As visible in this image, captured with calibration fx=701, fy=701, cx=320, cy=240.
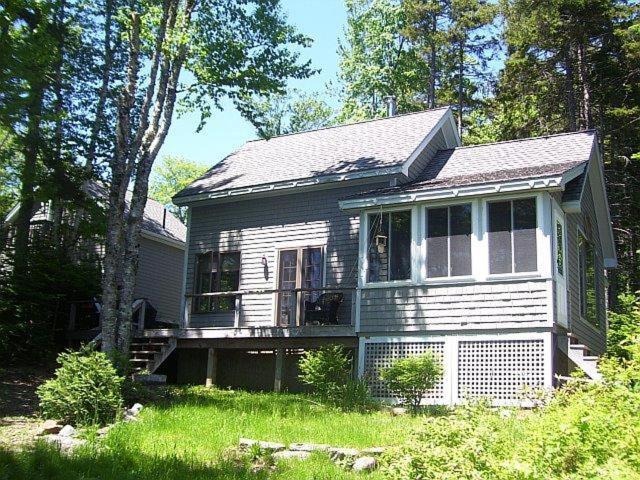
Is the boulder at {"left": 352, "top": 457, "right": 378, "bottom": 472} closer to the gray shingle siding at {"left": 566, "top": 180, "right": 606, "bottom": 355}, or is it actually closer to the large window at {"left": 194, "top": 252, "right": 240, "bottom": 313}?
the gray shingle siding at {"left": 566, "top": 180, "right": 606, "bottom": 355}

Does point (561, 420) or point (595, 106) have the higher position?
point (595, 106)

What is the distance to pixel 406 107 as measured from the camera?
33.5 m

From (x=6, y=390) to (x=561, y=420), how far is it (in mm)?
10938

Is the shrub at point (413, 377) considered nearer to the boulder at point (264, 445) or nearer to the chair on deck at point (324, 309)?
the chair on deck at point (324, 309)

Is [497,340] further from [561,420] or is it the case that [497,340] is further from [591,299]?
[561,420]

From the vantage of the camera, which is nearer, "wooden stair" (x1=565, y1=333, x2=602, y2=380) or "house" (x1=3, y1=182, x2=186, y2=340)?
"wooden stair" (x1=565, y1=333, x2=602, y2=380)

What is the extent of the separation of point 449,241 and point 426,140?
13.1ft

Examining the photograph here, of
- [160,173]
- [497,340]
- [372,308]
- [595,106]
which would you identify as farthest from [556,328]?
[160,173]

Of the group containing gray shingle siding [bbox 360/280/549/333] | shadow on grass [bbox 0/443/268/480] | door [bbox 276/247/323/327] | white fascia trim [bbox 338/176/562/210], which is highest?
white fascia trim [bbox 338/176/562/210]

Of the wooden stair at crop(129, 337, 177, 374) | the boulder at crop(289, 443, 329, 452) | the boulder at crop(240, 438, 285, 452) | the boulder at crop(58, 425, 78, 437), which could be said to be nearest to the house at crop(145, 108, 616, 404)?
the wooden stair at crop(129, 337, 177, 374)

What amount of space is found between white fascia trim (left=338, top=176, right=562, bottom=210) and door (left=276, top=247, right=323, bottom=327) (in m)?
2.41

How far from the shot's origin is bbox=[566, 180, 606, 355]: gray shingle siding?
1345 centimetres

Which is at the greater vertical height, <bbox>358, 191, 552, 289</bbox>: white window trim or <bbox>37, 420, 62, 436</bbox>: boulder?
<bbox>358, 191, 552, 289</bbox>: white window trim

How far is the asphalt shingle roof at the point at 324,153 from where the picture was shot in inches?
629
